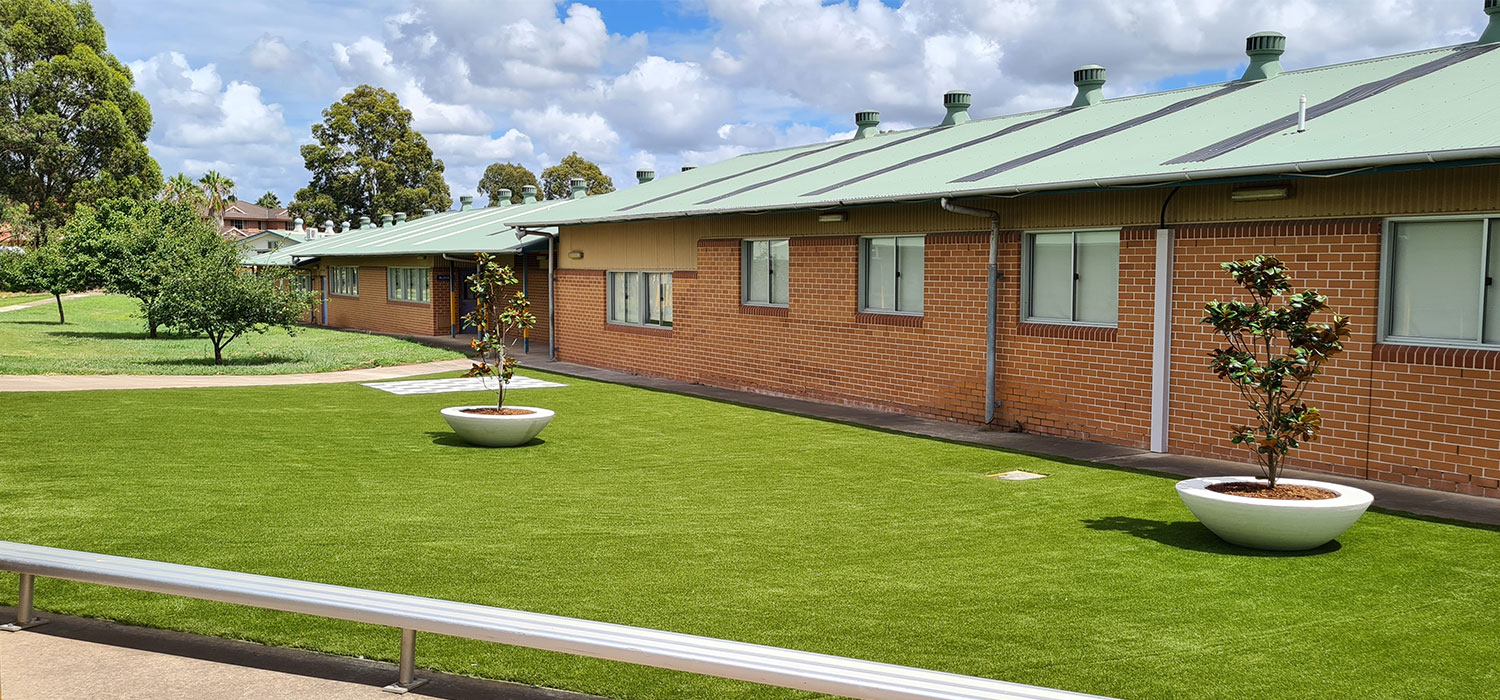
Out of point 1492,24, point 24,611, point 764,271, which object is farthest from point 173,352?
point 1492,24

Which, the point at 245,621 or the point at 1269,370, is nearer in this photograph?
the point at 245,621

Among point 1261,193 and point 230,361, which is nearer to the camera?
point 1261,193

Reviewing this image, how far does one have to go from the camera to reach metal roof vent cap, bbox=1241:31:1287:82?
601 inches

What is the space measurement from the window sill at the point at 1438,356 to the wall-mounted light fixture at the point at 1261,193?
5.40ft

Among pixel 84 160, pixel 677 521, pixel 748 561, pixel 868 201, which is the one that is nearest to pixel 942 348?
pixel 868 201

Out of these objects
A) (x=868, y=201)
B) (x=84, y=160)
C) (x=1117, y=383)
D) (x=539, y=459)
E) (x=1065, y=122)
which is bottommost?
(x=539, y=459)

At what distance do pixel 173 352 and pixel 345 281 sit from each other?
13.3 m

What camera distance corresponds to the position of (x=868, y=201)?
14523 mm

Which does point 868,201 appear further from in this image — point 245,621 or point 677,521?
point 245,621

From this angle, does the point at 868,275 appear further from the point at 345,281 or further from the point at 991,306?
the point at 345,281

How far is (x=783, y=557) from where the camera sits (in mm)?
7230

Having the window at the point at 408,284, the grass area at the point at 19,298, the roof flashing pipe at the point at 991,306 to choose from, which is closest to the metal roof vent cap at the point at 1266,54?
the roof flashing pipe at the point at 991,306

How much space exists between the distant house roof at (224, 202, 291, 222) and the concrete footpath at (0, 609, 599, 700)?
Answer: 451ft

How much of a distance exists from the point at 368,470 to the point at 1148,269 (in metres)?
8.21
